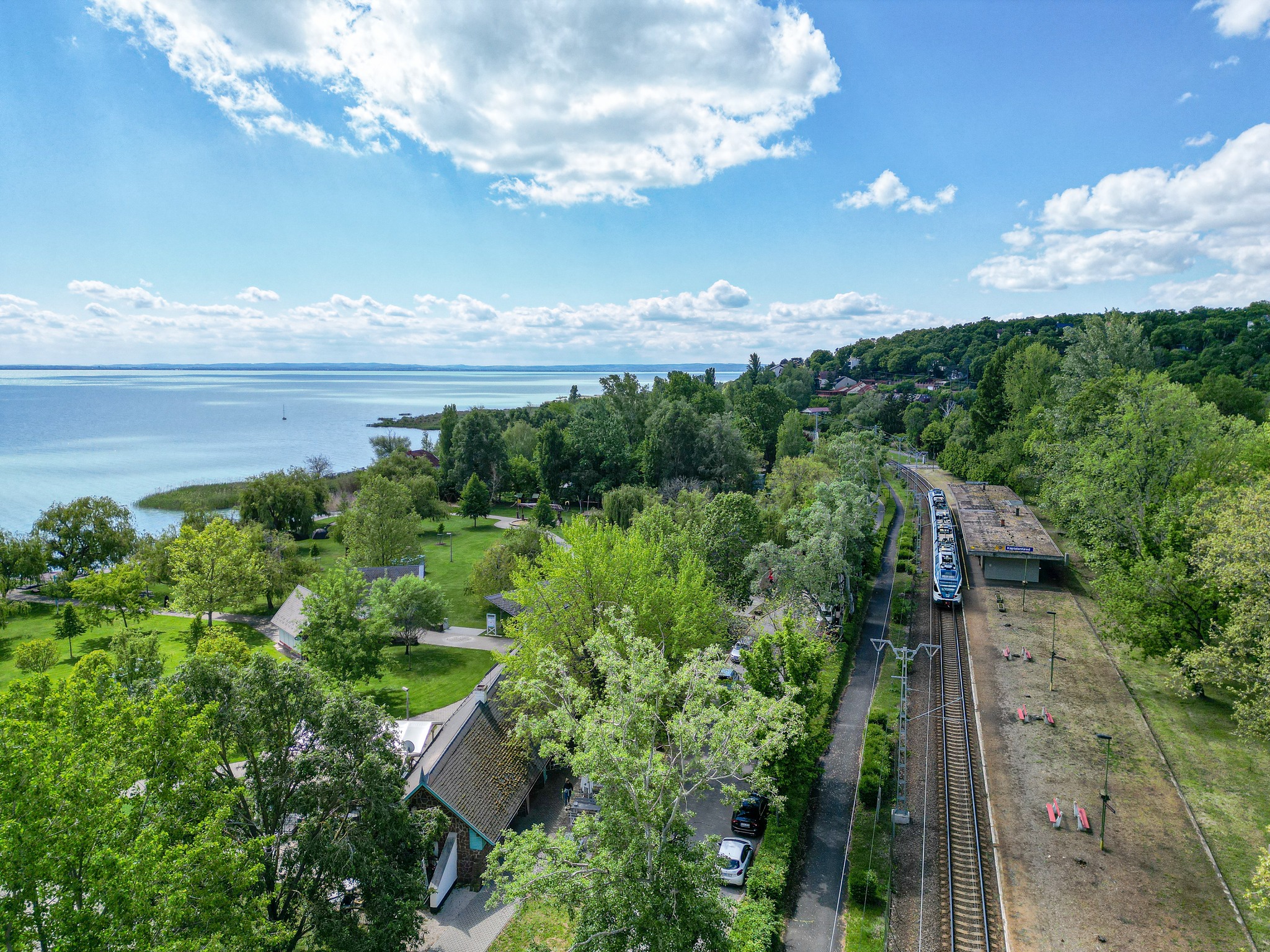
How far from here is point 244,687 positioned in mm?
17266

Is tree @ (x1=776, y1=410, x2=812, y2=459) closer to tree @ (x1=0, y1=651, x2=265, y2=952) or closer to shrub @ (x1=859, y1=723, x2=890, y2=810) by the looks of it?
shrub @ (x1=859, y1=723, x2=890, y2=810)

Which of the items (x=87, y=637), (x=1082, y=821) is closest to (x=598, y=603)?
(x=1082, y=821)

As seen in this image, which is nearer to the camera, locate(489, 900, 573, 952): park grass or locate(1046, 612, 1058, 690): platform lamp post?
locate(489, 900, 573, 952): park grass

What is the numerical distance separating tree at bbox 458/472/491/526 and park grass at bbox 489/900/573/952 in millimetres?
61271

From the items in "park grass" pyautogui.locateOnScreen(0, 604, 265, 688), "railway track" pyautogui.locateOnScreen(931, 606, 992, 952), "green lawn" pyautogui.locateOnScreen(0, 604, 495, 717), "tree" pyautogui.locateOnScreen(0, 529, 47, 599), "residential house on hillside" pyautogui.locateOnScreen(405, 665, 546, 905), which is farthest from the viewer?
"tree" pyautogui.locateOnScreen(0, 529, 47, 599)

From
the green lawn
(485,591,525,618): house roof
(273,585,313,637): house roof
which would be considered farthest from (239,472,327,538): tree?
(485,591,525,618): house roof

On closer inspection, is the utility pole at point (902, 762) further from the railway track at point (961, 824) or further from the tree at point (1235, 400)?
the tree at point (1235, 400)

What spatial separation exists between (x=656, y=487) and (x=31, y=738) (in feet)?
200

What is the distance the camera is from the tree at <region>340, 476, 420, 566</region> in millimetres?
55000

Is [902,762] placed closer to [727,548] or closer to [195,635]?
[727,548]

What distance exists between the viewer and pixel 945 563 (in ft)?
153

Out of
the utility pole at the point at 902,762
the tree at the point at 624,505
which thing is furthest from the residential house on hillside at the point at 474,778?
the tree at the point at 624,505

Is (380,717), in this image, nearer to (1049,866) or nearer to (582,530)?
(582,530)

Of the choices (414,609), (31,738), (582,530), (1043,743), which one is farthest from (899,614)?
(31,738)
